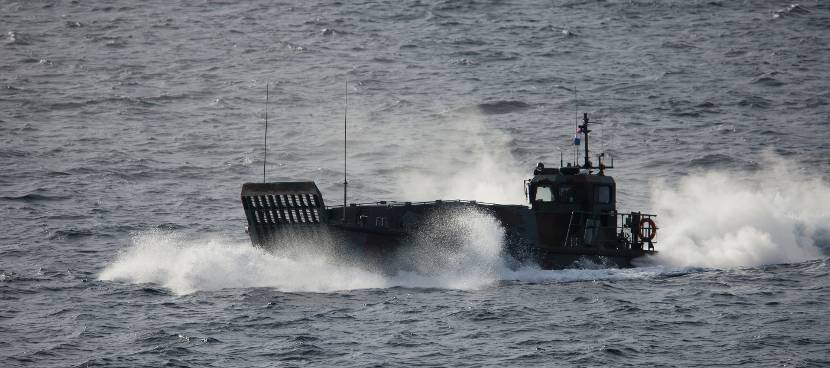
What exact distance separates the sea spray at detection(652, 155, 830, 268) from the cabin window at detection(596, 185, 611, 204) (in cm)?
279

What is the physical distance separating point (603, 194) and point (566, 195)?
1.45 meters

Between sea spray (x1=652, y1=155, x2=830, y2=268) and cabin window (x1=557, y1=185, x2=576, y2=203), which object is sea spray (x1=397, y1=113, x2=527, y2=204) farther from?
cabin window (x1=557, y1=185, x2=576, y2=203)

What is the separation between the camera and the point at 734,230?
144ft

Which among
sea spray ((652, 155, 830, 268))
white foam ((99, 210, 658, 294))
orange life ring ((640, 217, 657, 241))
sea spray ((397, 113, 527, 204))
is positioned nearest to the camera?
white foam ((99, 210, 658, 294))

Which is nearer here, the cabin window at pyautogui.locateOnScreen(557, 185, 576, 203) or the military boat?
the military boat

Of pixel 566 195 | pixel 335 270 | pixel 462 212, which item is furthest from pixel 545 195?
pixel 335 270

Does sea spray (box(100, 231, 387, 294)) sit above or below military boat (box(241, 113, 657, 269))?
below

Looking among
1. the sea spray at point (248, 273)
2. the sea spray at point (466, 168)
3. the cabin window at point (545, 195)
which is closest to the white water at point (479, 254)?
the sea spray at point (248, 273)

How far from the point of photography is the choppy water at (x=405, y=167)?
30359 millimetres

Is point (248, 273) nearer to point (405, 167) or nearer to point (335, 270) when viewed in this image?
point (335, 270)

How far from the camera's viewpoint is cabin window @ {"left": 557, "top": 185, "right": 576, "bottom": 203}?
39531 millimetres

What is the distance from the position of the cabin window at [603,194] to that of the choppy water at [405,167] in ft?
8.58

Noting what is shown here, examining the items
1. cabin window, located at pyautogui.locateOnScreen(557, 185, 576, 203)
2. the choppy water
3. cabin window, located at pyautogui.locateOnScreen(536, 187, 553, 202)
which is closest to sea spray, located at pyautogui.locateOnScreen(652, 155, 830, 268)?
the choppy water

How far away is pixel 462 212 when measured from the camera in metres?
37.0
